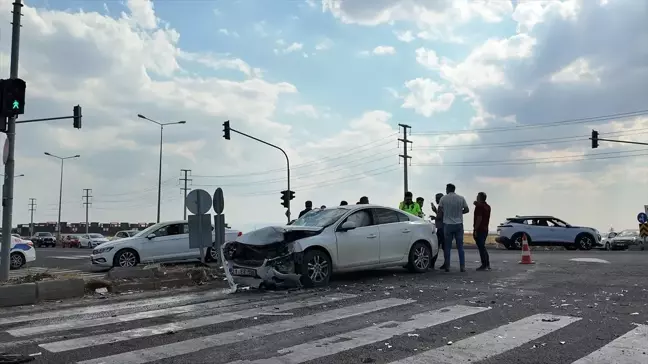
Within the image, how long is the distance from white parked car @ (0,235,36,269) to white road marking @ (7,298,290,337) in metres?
13.9

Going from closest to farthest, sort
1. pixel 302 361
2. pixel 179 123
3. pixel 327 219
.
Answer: pixel 302 361 < pixel 327 219 < pixel 179 123

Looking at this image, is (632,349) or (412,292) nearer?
(632,349)

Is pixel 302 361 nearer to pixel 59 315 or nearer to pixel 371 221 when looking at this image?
pixel 59 315

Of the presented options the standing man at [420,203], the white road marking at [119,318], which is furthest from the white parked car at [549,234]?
the white road marking at [119,318]

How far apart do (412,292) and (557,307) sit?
7.80 ft

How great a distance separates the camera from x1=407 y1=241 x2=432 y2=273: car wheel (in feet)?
40.3

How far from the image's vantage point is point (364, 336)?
6395 millimetres

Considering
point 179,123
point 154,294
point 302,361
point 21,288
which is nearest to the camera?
point 302,361

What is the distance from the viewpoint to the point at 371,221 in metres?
11.9

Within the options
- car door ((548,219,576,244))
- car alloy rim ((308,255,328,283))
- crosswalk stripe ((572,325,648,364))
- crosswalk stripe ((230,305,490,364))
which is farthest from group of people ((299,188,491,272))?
car door ((548,219,576,244))

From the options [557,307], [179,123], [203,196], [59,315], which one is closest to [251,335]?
[59,315]

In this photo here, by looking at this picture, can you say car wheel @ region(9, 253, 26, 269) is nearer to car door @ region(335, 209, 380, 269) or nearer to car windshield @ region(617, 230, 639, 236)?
car door @ region(335, 209, 380, 269)

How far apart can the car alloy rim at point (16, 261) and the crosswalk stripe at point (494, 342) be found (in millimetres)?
18372

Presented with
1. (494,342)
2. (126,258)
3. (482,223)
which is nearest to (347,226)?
(482,223)
